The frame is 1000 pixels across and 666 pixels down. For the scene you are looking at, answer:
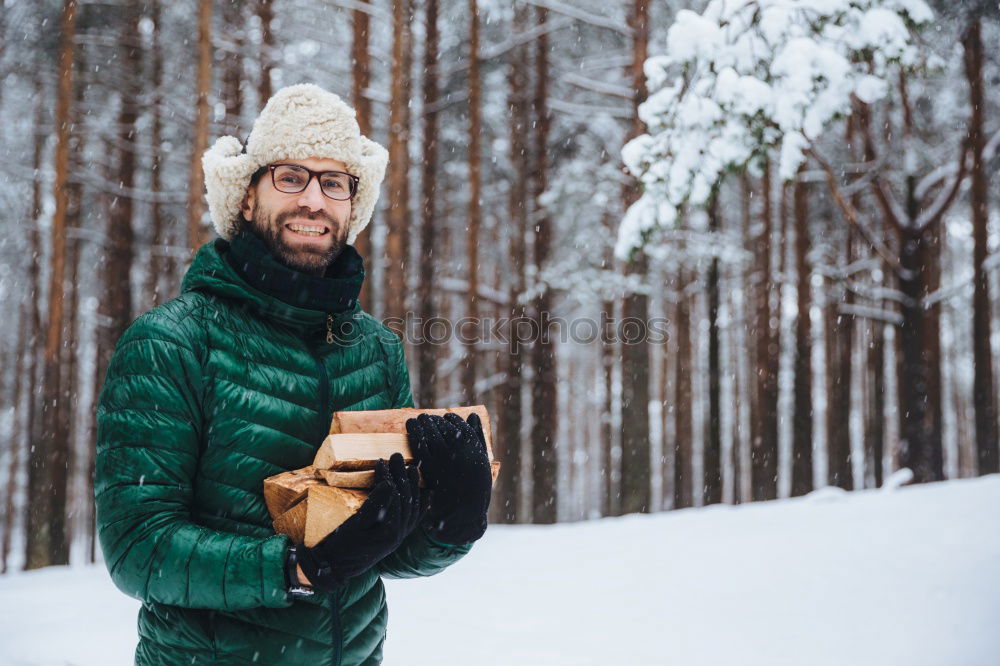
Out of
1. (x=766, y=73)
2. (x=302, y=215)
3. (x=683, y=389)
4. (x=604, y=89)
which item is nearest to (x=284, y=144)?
(x=302, y=215)

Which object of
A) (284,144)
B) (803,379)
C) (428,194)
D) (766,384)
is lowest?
(766,384)

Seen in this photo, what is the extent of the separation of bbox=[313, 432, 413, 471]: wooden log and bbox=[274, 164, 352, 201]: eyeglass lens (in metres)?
0.67

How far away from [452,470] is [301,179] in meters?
0.84


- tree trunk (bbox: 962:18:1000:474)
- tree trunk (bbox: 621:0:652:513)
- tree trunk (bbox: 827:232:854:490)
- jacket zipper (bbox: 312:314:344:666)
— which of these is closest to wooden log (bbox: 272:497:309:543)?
jacket zipper (bbox: 312:314:344:666)

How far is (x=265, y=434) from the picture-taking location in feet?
5.46

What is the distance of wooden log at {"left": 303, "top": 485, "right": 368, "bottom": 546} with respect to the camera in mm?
1470

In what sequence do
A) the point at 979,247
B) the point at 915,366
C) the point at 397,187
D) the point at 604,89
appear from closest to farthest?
1. the point at 397,187
2. the point at 604,89
3. the point at 915,366
4. the point at 979,247

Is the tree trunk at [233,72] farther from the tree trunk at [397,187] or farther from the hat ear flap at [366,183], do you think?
the hat ear flap at [366,183]

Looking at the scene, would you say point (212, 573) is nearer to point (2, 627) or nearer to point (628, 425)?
point (2, 627)

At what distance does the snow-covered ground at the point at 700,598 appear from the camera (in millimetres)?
4680

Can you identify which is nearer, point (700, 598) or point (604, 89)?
point (700, 598)

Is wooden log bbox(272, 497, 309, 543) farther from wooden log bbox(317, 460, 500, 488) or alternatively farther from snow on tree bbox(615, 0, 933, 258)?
snow on tree bbox(615, 0, 933, 258)

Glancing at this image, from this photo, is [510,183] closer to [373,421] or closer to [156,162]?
[156,162]

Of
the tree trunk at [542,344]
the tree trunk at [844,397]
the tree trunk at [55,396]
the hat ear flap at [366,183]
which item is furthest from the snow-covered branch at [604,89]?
the hat ear flap at [366,183]
